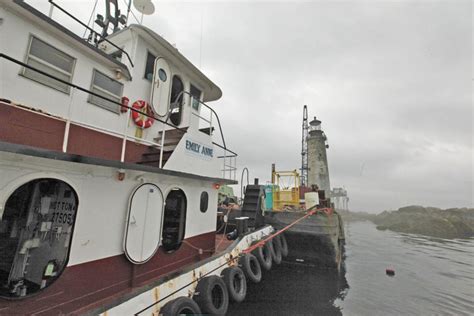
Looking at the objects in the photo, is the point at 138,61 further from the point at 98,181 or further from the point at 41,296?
the point at 41,296

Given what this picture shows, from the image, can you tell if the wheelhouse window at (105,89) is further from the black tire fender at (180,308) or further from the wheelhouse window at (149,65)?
the black tire fender at (180,308)

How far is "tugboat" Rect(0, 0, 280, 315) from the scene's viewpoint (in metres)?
3.60

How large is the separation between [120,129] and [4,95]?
2.11m

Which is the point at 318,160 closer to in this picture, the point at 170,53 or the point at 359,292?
the point at 359,292

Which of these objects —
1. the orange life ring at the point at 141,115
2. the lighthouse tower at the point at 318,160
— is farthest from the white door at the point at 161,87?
the lighthouse tower at the point at 318,160

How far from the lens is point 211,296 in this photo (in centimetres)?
505

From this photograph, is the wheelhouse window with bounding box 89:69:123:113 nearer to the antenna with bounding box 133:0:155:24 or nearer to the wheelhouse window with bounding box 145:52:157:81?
the wheelhouse window with bounding box 145:52:157:81

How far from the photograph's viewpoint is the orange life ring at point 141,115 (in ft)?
19.2

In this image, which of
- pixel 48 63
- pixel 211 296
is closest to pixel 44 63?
pixel 48 63

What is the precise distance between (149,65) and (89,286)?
5.68m

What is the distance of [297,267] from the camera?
10.5 m

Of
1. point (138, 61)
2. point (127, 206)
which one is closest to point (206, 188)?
point (127, 206)

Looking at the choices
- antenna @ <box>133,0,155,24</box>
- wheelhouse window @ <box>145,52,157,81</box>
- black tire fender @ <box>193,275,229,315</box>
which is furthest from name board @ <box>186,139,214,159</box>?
antenna @ <box>133,0,155,24</box>

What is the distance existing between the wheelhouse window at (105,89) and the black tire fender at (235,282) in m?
5.06
